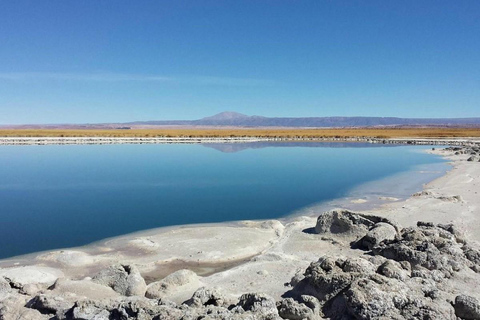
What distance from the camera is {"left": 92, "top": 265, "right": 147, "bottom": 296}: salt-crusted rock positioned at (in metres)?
6.80

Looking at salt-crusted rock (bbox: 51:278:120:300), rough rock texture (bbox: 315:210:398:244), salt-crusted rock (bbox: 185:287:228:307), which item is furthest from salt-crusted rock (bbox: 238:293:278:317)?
rough rock texture (bbox: 315:210:398:244)

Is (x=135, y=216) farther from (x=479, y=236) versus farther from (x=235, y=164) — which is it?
(x=235, y=164)

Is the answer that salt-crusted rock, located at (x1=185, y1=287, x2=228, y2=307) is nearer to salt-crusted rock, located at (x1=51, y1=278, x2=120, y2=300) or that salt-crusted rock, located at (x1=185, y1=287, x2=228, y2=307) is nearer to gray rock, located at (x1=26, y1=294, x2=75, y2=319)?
salt-crusted rock, located at (x1=51, y1=278, x2=120, y2=300)

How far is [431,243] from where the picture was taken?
788cm

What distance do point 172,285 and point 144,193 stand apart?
1164 cm

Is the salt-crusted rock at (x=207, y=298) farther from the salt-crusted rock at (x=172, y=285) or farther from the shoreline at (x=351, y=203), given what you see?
the shoreline at (x=351, y=203)

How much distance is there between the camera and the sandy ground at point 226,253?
7719 mm

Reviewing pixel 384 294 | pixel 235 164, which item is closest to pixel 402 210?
pixel 384 294

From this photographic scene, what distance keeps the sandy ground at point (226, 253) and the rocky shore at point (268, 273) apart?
0.03m

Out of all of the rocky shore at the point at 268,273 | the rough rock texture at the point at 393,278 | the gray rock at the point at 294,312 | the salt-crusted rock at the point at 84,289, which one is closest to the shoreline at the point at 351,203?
the rocky shore at the point at 268,273

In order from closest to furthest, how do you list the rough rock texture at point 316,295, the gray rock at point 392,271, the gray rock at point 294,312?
the rough rock texture at point 316,295, the gray rock at point 294,312, the gray rock at point 392,271

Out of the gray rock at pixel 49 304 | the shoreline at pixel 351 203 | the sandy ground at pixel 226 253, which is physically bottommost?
the shoreline at pixel 351 203

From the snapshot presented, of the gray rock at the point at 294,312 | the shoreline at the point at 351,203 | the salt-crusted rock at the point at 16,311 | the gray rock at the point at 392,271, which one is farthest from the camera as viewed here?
the shoreline at the point at 351,203

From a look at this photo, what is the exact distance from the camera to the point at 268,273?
25.7 ft
